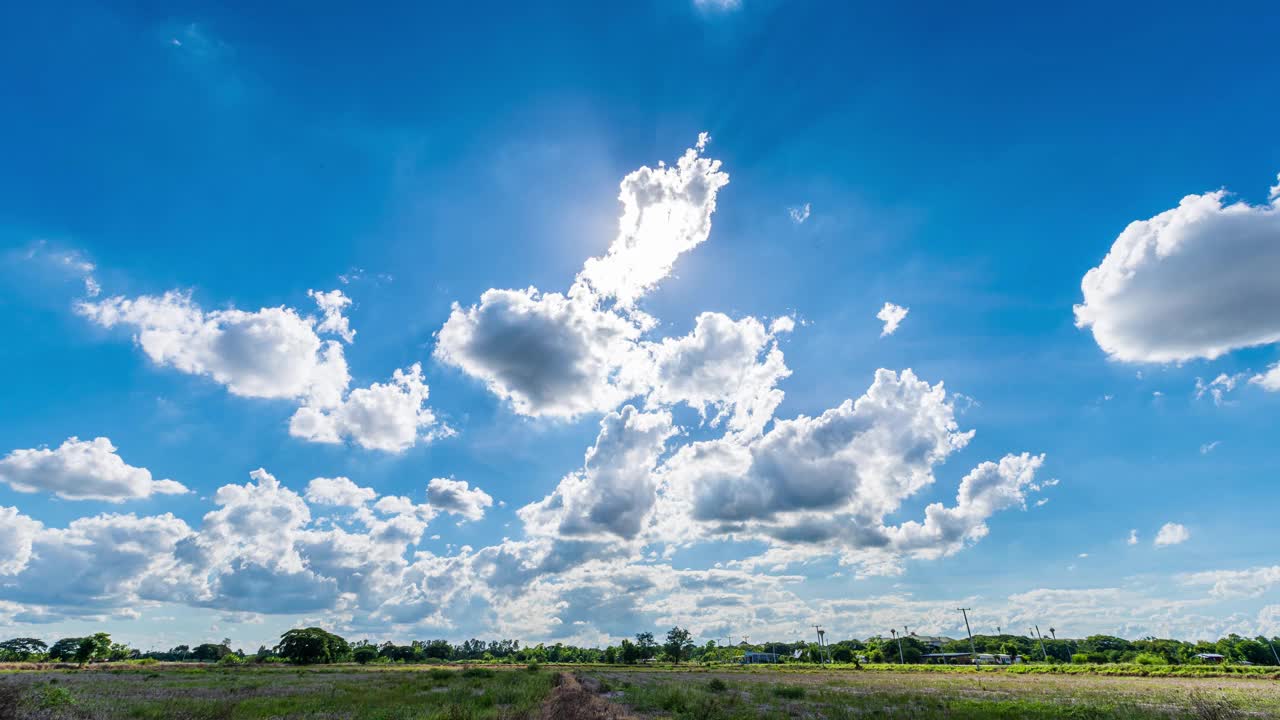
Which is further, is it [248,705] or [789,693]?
[789,693]

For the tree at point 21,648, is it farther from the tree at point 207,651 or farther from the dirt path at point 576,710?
the dirt path at point 576,710

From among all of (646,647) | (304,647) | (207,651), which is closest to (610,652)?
(646,647)

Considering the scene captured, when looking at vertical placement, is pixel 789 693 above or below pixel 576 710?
below

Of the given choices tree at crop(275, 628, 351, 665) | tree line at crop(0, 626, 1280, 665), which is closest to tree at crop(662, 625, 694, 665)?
tree line at crop(0, 626, 1280, 665)

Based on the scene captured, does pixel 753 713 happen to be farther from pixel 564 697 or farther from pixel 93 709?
pixel 93 709

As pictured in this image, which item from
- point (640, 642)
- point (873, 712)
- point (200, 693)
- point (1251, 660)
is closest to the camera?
point (873, 712)

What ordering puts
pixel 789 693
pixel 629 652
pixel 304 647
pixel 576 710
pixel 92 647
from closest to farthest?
1. pixel 576 710
2. pixel 789 693
3. pixel 92 647
4. pixel 304 647
5. pixel 629 652

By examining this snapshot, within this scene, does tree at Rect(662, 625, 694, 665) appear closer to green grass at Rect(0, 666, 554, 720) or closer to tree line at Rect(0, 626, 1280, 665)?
tree line at Rect(0, 626, 1280, 665)

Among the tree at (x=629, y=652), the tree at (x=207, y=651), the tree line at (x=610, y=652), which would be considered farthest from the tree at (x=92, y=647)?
the tree at (x=629, y=652)

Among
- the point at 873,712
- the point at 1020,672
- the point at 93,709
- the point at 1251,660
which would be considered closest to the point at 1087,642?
the point at 1251,660

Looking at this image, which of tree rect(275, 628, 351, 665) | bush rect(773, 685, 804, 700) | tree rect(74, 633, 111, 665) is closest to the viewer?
bush rect(773, 685, 804, 700)

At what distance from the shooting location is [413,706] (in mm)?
28219

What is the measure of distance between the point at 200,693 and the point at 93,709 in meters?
16.0

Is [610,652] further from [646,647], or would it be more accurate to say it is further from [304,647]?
[304,647]
